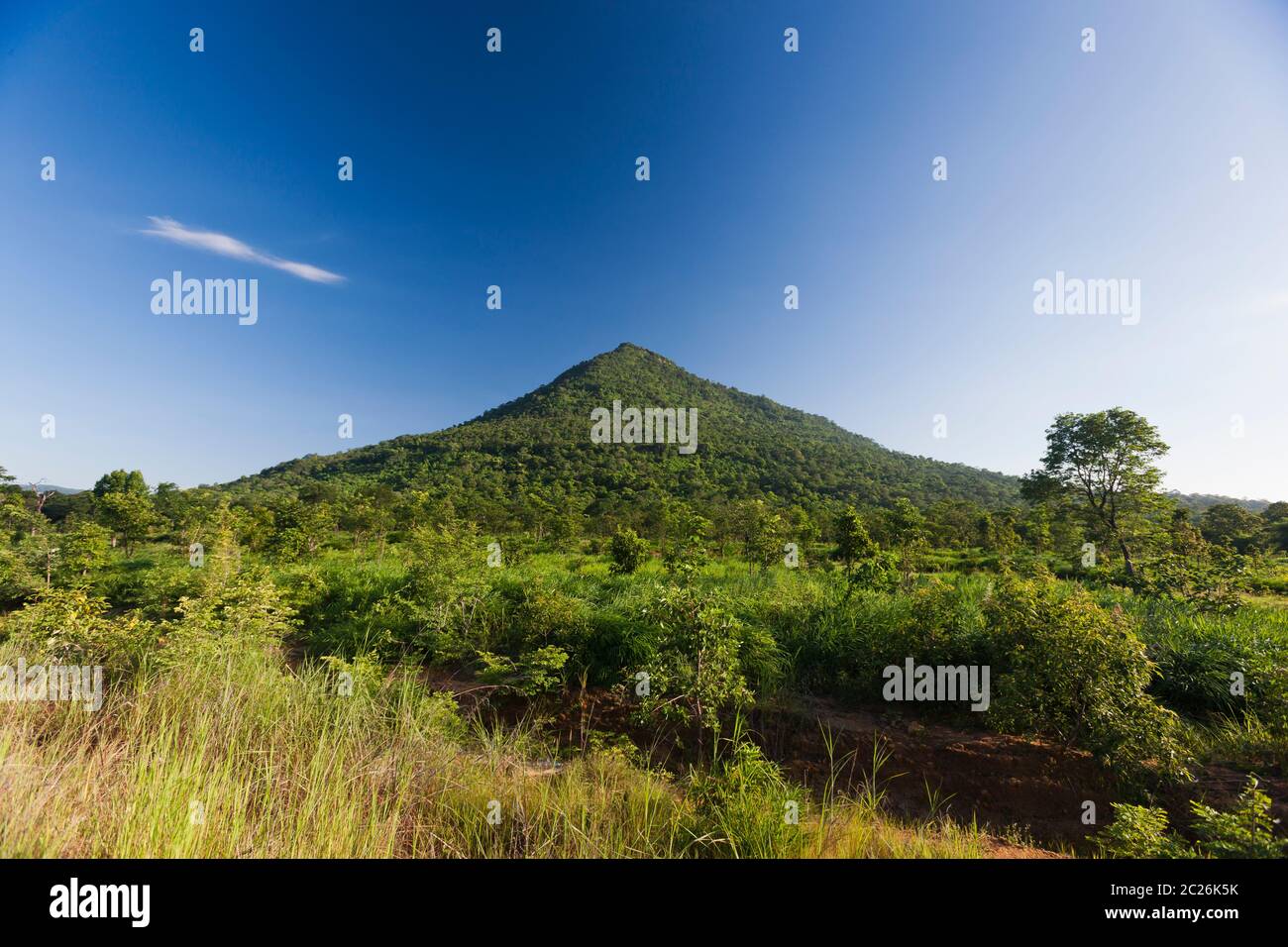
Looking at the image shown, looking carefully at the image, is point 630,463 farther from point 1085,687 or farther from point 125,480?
point 1085,687

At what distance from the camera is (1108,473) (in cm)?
1983

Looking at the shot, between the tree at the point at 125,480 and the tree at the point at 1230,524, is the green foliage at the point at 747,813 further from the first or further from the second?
the tree at the point at 125,480

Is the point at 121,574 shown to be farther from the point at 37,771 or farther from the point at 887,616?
the point at 887,616

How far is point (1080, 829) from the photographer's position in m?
3.41

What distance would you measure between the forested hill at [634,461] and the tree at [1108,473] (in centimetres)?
1906

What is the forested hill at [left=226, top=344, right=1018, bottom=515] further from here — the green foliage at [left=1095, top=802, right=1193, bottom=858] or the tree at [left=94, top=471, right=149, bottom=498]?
the green foliage at [left=1095, top=802, right=1193, bottom=858]

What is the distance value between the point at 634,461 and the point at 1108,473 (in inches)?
1587

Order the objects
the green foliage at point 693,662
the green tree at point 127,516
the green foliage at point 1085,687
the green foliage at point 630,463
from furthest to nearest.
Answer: the green foliage at point 630,463 < the green tree at point 127,516 < the green foliage at point 693,662 < the green foliage at point 1085,687

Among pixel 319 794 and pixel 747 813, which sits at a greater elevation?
pixel 319 794

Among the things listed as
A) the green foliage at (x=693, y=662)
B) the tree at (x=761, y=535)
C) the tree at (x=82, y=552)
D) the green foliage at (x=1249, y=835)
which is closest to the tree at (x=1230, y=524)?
the tree at (x=761, y=535)

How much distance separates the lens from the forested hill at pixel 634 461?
4497 cm

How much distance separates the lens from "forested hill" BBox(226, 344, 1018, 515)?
45.0m

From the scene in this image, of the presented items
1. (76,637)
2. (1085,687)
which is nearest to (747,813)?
(1085,687)

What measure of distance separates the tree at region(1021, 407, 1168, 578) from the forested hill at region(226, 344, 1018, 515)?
62.5 feet
